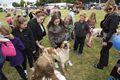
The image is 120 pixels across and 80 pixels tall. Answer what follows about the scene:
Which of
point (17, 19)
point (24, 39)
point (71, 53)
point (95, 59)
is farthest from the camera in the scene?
point (71, 53)

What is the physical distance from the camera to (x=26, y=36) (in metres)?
2.20

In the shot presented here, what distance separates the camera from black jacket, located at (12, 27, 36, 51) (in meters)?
2.05

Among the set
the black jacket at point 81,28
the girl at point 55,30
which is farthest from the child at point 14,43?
the black jacket at point 81,28

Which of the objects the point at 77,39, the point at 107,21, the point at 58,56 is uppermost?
the point at 107,21

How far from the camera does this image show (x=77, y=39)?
3.64 metres

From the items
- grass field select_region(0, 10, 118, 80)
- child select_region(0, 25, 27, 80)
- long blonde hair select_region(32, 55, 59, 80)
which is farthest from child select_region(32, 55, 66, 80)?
grass field select_region(0, 10, 118, 80)

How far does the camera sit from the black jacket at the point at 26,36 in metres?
2.05

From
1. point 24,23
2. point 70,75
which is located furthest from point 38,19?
point 70,75

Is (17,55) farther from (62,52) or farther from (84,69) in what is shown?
(84,69)

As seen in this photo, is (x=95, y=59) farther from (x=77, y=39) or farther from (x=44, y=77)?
(x=44, y=77)

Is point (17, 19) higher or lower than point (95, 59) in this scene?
higher

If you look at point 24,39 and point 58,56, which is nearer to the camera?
point 24,39

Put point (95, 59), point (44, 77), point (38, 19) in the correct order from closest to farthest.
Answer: point (44, 77) < point (38, 19) < point (95, 59)

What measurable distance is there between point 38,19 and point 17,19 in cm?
59
